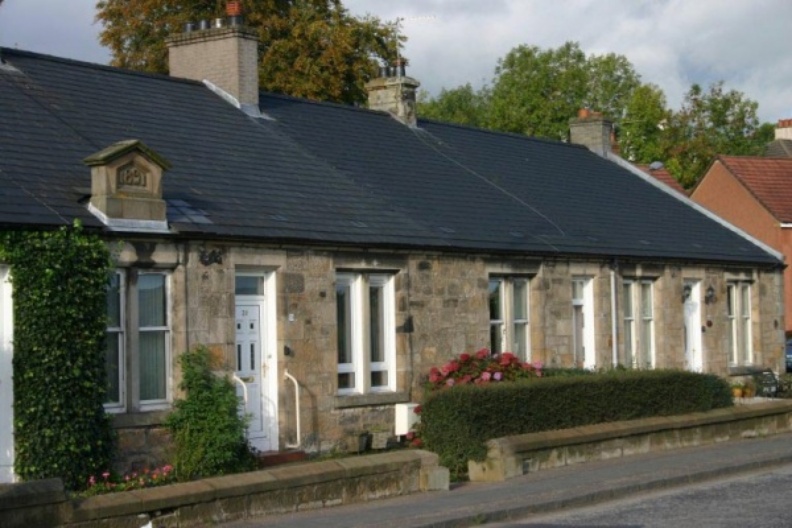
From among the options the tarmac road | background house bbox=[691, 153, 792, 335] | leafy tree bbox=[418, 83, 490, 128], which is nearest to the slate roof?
the tarmac road

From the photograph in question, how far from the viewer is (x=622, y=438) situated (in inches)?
805

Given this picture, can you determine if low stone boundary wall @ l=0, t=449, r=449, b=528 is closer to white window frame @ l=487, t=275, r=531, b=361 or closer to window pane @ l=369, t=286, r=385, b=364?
window pane @ l=369, t=286, r=385, b=364

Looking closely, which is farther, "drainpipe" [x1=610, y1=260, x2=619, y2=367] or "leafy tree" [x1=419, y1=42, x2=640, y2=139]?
"leafy tree" [x1=419, y1=42, x2=640, y2=139]

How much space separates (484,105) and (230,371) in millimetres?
71494

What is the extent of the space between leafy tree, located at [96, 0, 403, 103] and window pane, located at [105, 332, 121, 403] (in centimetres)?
2095

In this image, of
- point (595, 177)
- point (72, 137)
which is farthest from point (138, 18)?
point (72, 137)

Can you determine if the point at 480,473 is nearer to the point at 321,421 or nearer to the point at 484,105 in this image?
the point at 321,421

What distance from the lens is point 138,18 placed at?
3866 centimetres

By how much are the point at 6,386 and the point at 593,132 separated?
895 inches

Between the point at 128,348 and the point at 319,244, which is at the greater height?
the point at 319,244

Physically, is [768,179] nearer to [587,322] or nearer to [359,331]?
[587,322]

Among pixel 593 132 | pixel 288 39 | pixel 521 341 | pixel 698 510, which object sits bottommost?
pixel 698 510

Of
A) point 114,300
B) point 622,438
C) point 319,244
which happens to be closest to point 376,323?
point 319,244

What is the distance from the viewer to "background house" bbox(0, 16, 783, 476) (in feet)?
57.7
